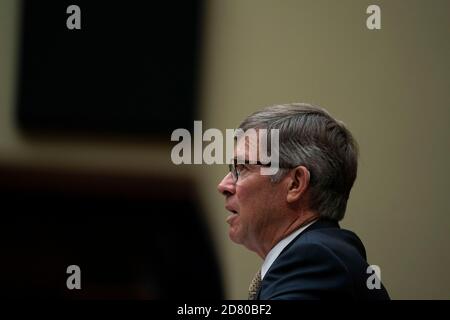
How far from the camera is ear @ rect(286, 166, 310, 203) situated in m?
1.41

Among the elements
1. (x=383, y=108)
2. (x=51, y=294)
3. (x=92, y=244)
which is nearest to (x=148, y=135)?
(x=92, y=244)

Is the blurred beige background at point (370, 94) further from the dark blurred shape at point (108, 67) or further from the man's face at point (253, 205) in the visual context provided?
the man's face at point (253, 205)

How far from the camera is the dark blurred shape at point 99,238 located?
6.18ft

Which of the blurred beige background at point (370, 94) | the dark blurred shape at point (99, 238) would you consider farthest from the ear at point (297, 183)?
the blurred beige background at point (370, 94)

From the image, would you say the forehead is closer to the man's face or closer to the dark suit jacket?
the man's face

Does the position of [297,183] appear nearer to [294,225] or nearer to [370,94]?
[294,225]

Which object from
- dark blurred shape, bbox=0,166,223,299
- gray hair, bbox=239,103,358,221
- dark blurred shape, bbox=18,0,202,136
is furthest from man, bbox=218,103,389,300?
dark blurred shape, bbox=18,0,202,136

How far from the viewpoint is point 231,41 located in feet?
6.95

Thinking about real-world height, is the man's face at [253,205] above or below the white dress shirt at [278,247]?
above

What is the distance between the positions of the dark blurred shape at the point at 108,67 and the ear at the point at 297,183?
63 cm

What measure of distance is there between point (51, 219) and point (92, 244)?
0.13 m

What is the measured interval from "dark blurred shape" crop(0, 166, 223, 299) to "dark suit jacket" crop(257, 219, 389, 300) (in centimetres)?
62
